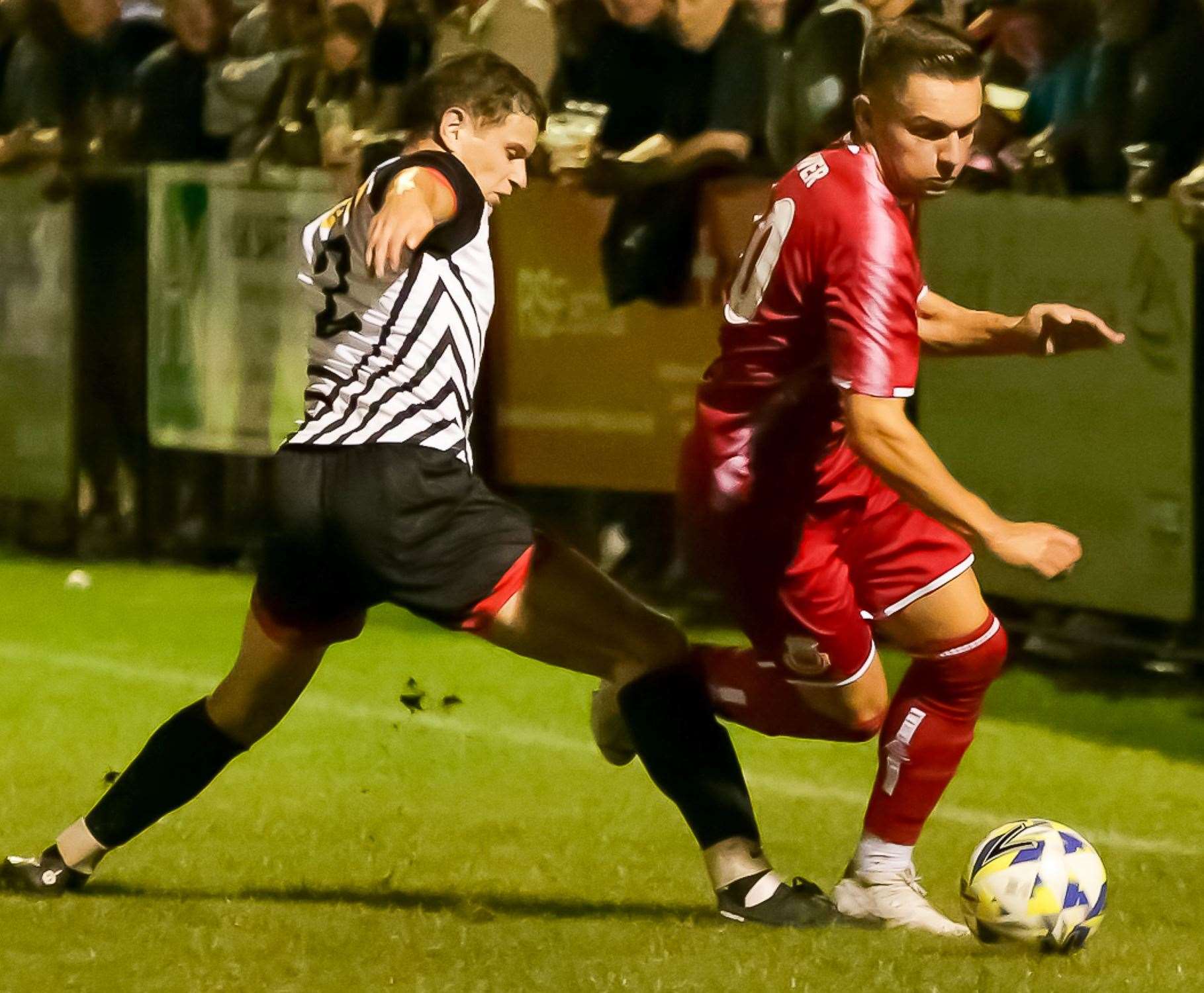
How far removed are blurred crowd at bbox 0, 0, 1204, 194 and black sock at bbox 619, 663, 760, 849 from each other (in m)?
3.76

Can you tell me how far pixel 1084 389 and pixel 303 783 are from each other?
122 inches

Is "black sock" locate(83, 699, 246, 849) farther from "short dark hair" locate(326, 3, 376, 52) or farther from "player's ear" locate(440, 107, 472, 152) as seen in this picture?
"short dark hair" locate(326, 3, 376, 52)

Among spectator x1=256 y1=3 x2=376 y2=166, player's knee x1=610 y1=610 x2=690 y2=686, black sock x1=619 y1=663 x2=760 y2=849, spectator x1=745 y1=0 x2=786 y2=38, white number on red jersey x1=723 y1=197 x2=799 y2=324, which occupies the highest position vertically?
white number on red jersey x1=723 y1=197 x2=799 y2=324

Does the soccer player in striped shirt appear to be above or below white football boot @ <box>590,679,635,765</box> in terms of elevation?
above

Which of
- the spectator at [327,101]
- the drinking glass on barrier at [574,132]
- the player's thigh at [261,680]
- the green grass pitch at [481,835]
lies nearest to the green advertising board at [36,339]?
the spectator at [327,101]

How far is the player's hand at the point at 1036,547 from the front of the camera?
15.8 feet

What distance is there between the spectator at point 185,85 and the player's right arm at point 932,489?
7.81 meters

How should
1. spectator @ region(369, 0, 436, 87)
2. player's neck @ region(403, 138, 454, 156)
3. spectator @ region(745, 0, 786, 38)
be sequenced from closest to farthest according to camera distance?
player's neck @ region(403, 138, 454, 156) → spectator @ region(745, 0, 786, 38) → spectator @ region(369, 0, 436, 87)

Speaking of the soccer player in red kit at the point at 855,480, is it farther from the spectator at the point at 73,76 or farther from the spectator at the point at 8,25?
the spectator at the point at 8,25

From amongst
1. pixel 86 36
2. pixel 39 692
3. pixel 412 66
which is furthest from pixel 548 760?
pixel 86 36

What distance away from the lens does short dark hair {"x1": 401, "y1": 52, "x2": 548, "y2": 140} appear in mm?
5234

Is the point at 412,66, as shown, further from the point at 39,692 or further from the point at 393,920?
the point at 393,920

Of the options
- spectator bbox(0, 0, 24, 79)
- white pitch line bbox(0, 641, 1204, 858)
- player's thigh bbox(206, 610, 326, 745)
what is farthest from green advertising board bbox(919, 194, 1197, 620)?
spectator bbox(0, 0, 24, 79)

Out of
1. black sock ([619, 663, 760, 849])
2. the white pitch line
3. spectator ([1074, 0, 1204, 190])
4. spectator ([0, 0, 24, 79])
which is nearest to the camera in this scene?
black sock ([619, 663, 760, 849])
